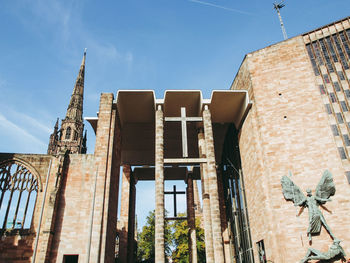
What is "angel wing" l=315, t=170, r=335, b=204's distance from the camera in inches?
543

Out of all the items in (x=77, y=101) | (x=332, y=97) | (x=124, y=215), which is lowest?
(x=124, y=215)

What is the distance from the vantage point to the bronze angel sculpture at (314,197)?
13.2 metres

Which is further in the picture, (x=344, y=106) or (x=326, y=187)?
(x=344, y=106)

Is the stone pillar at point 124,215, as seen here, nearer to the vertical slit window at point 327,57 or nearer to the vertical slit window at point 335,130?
the vertical slit window at point 335,130

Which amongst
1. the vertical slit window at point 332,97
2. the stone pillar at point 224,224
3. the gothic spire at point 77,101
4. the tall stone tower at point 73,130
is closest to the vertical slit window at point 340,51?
the vertical slit window at point 332,97

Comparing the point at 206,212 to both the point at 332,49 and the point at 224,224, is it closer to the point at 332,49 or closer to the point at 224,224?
the point at 224,224

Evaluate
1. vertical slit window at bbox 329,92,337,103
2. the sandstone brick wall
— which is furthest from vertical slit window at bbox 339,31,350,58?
the sandstone brick wall

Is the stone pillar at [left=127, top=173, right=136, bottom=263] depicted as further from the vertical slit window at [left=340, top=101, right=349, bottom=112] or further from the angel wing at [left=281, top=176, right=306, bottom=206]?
the vertical slit window at [left=340, top=101, right=349, bottom=112]

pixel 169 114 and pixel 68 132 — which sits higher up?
pixel 68 132

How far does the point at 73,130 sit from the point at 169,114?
3891 centimetres

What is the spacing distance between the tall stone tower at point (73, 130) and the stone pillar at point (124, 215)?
100 feet

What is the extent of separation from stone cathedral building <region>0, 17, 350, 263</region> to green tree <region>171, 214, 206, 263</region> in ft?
31.6

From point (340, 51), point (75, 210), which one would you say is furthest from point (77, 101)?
point (340, 51)

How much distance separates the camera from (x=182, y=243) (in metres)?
33.0
